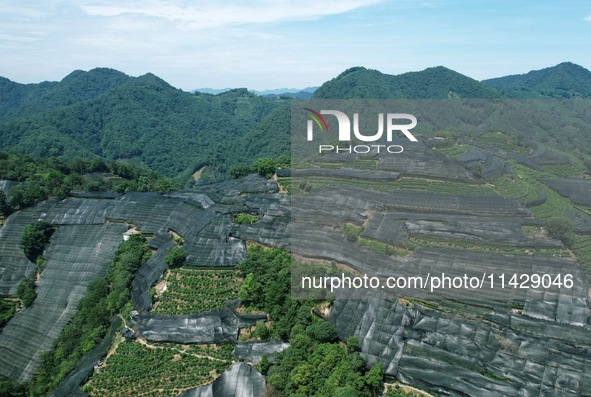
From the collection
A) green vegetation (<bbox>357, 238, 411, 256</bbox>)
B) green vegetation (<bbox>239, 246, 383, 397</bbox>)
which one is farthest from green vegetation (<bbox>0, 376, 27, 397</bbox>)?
green vegetation (<bbox>357, 238, 411, 256</bbox>)

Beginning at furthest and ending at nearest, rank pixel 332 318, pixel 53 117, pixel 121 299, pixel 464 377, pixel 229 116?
pixel 229 116 < pixel 53 117 < pixel 121 299 < pixel 332 318 < pixel 464 377

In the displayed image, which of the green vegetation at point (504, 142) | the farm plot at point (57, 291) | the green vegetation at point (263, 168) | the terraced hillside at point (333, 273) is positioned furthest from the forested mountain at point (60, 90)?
the green vegetation at point (504, 142)

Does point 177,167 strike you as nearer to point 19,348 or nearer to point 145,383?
point 19,348

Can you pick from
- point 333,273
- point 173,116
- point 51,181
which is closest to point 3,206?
point 51,181

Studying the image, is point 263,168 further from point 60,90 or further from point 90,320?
point 60,90

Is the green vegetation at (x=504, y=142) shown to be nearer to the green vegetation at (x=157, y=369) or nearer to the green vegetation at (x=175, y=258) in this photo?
the green vegetation at (x=175, y=258)

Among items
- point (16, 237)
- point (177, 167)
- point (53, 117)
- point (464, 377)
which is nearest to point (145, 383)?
point (464, 377)
